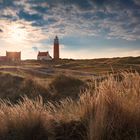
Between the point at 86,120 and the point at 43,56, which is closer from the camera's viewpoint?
the point at 86,120

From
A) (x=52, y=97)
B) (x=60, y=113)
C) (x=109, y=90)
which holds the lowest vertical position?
(x=52, y=97)

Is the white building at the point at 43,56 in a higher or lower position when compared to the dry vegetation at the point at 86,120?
lower

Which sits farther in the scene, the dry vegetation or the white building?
the white building

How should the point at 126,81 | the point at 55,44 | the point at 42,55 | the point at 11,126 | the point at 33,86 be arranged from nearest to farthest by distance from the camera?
the point at 11,126 < the point at 126,81 < the point at 33,86 < the point at 55,44 < the point at 42,55

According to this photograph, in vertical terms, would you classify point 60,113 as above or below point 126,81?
below

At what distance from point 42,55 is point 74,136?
14715 centimetres

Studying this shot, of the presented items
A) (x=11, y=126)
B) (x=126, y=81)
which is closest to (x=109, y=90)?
(x=126, y=81)

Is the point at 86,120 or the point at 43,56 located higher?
the point at 86,120

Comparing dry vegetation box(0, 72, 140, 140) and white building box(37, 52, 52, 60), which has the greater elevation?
dry vegetation box(0, 72, 140, 140)

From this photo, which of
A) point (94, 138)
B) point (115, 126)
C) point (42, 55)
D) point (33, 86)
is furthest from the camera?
point (42, 55)

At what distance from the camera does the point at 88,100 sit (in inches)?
297

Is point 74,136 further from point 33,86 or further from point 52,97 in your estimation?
point 33,86

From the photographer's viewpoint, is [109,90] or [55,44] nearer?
[109,90]

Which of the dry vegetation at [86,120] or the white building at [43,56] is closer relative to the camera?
the dry vegetation at [86,120]
